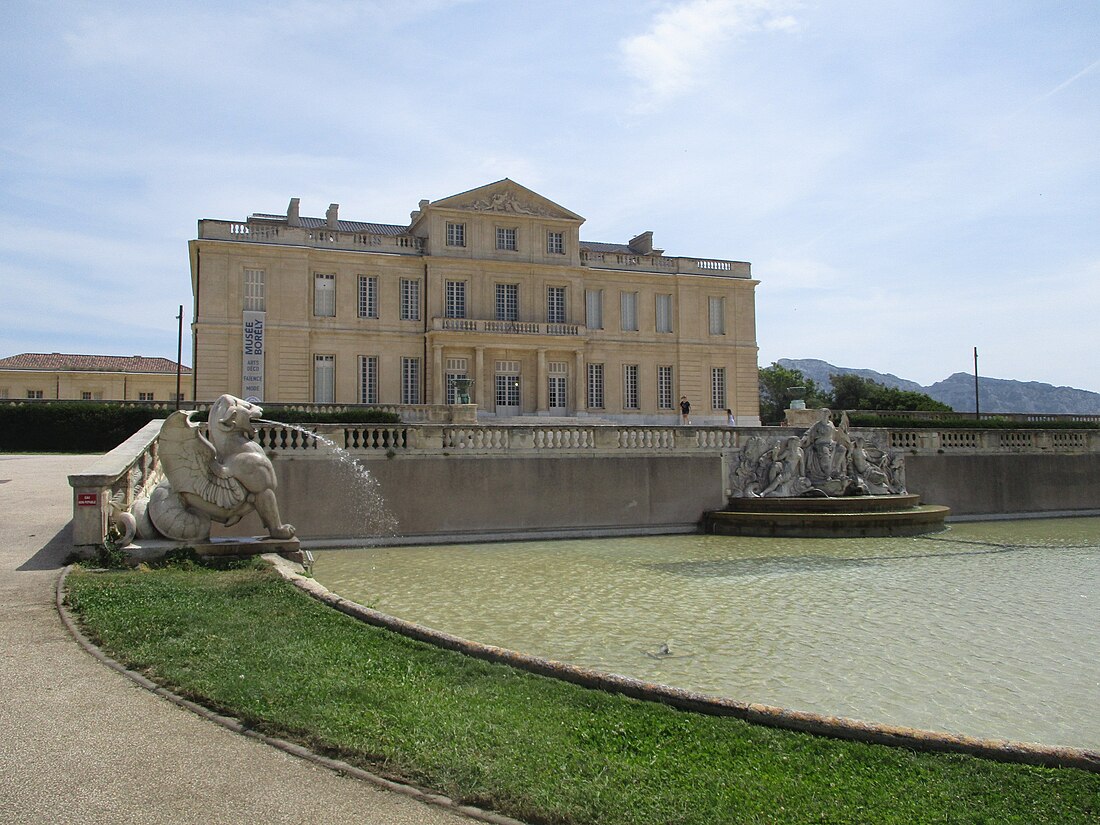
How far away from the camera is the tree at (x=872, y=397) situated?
60.3 meters

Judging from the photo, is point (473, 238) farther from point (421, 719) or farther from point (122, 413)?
point (421, 719)

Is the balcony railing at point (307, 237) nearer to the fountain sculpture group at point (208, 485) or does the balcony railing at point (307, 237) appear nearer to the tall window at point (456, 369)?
the tall window at point (456, 369)

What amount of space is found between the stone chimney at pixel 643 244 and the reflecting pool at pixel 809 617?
35.4 m

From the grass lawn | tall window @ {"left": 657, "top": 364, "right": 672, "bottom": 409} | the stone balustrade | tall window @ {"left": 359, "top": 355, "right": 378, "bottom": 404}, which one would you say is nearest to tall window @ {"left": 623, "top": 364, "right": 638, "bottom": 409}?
tall window @ {"left": 657, "top": 364, "right": 672, "bottom": 409}

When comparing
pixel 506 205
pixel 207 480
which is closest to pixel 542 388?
pixel 506 205

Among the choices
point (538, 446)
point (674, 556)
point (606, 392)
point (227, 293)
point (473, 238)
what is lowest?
point (674, 556)

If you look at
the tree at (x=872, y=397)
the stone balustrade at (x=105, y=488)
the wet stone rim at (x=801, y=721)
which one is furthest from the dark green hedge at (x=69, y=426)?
the tree at (x=872, y=397)

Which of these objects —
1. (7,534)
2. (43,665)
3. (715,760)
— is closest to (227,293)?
(7,534)

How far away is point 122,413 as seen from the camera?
2730 cm

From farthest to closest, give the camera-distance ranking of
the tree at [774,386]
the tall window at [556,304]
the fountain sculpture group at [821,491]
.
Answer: the tree at [774,386] < the tall window at [556,304] < the fountain sculpture group at [821,491]

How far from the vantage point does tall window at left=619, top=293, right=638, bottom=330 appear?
143 ft

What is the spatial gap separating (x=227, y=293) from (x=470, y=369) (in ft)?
38.3

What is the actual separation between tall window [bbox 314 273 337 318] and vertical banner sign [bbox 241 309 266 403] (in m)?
2.63

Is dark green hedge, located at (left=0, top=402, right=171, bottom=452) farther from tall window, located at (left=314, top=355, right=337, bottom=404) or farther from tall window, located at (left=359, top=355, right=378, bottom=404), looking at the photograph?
tall window, located at (left=359, top=355, right=378, bottom=404)
